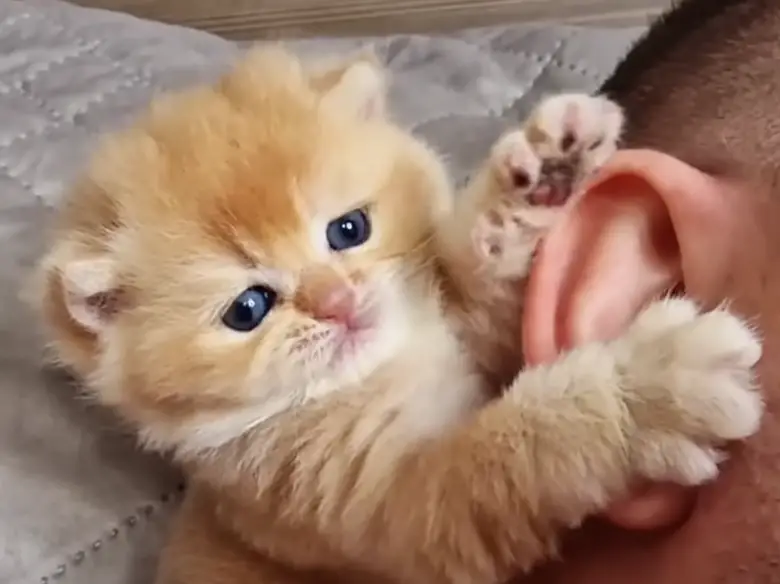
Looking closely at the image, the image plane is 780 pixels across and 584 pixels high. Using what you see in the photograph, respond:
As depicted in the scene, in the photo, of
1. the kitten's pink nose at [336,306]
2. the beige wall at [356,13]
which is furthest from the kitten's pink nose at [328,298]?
the beige wall at [356,13]

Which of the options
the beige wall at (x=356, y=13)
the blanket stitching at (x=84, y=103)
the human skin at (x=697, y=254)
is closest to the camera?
the human skin at (x=697, y=254)

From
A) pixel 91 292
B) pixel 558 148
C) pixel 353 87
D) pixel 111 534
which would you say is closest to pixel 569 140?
pixel 558 148

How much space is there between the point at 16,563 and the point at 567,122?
58 centimetres

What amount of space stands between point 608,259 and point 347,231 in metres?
0.23

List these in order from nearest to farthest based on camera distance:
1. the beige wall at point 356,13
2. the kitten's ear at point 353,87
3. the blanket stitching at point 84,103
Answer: the kitten's ear at point 353,87, the blanket stitching at point 84,103, the beige wall at point 356,13

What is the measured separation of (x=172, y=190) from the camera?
34.4 inches

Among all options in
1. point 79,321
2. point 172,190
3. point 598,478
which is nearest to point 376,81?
point 172,190

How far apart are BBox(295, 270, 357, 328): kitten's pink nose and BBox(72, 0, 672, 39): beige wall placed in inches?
48.6

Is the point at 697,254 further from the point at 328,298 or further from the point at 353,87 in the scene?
the point at 353,87

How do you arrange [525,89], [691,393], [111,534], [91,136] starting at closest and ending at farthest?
[691,393], [111,534], [91,136], [525,89]

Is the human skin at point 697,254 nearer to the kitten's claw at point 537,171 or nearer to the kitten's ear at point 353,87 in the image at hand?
the kitten's claw at point 537,171

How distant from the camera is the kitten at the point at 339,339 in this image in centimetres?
70

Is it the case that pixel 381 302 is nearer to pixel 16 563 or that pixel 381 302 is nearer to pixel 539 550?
pixel 539 550

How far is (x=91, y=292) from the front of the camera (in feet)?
2.93
